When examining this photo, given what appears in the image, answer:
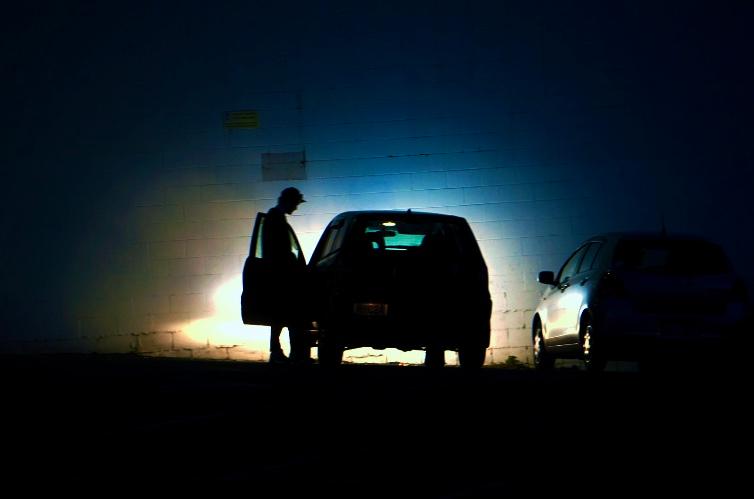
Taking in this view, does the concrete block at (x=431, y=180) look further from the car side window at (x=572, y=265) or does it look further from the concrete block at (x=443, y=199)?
the car side window at (x=572, y=265)

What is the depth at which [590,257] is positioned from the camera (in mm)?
12578

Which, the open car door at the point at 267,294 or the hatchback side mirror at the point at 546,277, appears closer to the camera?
the open car door at the point at 267,294

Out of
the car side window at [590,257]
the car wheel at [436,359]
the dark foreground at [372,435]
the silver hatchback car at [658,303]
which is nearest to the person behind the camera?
the dark foreground at [372,435]

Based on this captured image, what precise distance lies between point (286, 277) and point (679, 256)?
387 cm

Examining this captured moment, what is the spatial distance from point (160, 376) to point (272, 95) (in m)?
6.80

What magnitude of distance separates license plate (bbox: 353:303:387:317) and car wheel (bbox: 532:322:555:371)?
351 centimetres

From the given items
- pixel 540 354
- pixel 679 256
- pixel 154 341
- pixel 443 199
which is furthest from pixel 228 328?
pixel 679 256

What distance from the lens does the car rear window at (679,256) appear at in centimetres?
1137

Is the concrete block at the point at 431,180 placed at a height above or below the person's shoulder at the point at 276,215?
above

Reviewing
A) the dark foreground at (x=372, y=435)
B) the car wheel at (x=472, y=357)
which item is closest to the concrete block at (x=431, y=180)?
the car wheel at (x=472, y=357)

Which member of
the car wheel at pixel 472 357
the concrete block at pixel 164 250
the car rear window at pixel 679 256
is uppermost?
the concrete block at pixel 164 250

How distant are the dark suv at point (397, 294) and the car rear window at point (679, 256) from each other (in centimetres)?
138

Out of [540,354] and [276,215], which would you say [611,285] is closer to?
[540,354]

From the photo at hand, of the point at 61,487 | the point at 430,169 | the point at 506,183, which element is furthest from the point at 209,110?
the point at 61,487
